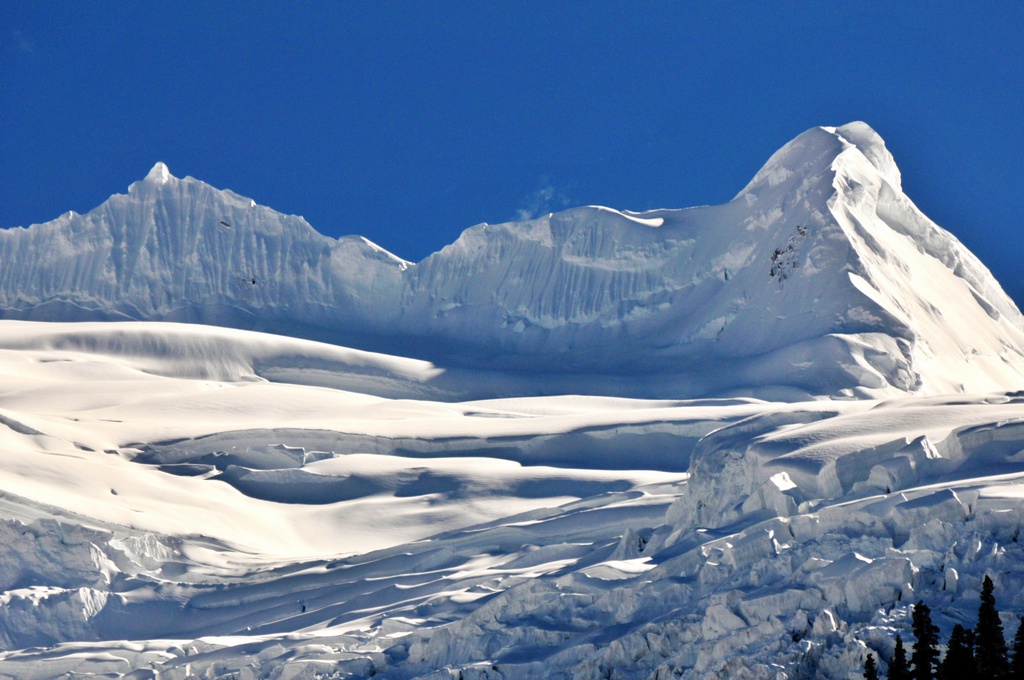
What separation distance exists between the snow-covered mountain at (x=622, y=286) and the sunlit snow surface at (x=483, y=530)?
39.6 feet

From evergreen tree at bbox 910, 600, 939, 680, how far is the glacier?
1.44 m

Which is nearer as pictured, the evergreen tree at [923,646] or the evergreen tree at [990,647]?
the evergreen tree at [990,647]

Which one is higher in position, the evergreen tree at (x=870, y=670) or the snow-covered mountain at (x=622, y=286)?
the snow-covered mountain at (x=622, y=286)

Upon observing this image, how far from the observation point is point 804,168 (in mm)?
104812

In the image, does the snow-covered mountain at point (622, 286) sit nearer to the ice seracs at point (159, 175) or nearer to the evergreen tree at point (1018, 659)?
the ice seracs at point (159, 175)

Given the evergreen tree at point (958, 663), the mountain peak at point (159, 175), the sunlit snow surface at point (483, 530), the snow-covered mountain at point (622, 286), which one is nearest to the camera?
the evergreen tree at point (958, 663)

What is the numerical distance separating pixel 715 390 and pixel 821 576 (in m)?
57.9

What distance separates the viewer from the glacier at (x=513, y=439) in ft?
109

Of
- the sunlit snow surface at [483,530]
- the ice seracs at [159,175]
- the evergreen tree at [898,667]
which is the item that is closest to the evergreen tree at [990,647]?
the evergreen tree at [898,667]

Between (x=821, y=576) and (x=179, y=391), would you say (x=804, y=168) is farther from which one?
(x=821, y=576)

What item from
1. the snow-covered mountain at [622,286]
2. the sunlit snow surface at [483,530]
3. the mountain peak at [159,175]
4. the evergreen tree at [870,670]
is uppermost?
the mountain peak at [159,175]

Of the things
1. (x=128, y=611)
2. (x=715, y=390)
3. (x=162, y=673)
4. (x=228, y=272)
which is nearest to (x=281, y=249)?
(x=228, y=272)

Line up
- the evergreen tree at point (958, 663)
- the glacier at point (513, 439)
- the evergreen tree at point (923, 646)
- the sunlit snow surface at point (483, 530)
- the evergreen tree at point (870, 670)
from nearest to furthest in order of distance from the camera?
1. the evergreen tree at point (958, 663)
2. the evergreen tree at point (923, 646)
3. the evergreen tree at point (870, 670)
4. the sunlit snow surface at point (483, 530)
5. the glacier at point (513, 439)

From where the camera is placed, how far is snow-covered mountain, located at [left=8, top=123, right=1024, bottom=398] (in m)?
92.5
